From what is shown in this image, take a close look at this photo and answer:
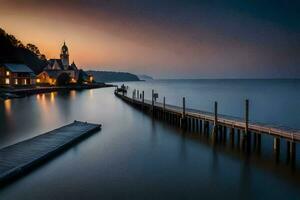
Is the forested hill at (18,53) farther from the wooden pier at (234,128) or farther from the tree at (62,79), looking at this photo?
the wooden pier at (234,128)

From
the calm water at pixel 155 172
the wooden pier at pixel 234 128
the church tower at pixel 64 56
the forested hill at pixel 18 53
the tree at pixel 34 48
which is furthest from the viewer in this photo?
the tree at pixel 34 48

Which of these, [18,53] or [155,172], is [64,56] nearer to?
[18,53]

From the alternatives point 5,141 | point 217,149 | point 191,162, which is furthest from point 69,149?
point 217,149

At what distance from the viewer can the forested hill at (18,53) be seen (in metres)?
88.4

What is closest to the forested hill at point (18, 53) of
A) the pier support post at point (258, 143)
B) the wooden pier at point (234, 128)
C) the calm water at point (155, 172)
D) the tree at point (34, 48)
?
the tree at point (34, 48)

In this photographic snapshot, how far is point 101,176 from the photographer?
45.9 ft

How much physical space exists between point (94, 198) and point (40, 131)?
1557 cm

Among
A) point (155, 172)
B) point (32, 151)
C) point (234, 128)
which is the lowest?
point (155, 172)

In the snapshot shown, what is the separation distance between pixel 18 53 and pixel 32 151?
102870 millimetres

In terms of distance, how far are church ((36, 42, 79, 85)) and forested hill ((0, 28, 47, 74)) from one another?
7.60 meters

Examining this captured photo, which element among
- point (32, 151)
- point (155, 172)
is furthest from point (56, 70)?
point (155, 172)

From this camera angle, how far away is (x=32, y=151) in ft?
49.9

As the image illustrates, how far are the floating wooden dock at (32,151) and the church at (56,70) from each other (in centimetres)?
7462

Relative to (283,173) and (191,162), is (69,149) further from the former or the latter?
(283,173)
